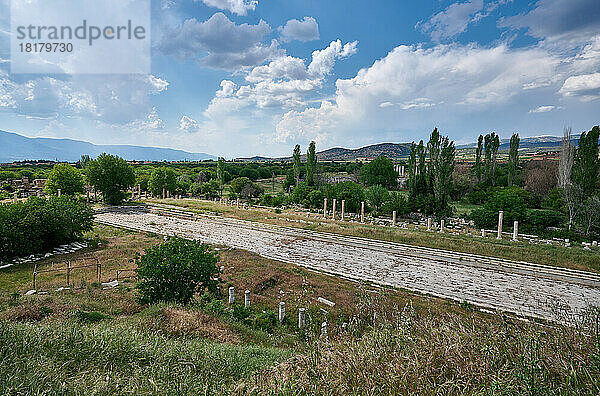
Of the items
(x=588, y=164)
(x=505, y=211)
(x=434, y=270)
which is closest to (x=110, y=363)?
(x=434, y=270)

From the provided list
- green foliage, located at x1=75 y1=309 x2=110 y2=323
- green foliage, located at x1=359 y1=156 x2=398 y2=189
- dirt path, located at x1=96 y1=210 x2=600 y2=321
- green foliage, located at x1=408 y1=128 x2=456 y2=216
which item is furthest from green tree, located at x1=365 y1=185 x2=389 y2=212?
green foliage, located at x1=75 y1=309 x2=110 y2=323

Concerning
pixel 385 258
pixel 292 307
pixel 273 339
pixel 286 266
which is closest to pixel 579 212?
pixel 385 258

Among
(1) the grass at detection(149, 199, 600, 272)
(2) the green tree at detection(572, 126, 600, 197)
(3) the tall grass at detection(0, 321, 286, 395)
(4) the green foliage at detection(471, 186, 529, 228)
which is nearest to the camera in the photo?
(3) the tall grass at detection(0, 321, 286, 395)

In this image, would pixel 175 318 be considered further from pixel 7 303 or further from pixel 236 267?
pixel 236 267

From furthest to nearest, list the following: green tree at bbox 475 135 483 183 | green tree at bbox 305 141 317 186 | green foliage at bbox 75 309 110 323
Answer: green tree at bbox 475 135 483 183
green tree at bbox 305 141 317 186
green foliage at bbox 75 309 110 323

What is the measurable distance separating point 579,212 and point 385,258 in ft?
63.9

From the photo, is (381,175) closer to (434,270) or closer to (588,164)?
(588,164)

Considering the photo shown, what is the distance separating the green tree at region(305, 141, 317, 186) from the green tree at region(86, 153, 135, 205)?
2181 centimetres

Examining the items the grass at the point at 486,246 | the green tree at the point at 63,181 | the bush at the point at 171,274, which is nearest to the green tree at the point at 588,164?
the grass at the point at 486,246

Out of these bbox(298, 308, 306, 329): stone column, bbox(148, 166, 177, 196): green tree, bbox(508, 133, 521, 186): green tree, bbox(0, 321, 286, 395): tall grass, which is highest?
bbox(508, 133, 521, 186): green tree

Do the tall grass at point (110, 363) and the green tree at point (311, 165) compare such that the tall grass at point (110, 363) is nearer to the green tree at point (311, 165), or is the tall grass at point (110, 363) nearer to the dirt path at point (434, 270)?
the dirt path at point (434, 270)

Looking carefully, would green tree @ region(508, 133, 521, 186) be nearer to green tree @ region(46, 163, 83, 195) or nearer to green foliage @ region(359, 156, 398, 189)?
green foliage @ region(359, 156, 398, 189)

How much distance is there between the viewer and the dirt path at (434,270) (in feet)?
33.6

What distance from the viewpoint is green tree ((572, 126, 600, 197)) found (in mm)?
25266
